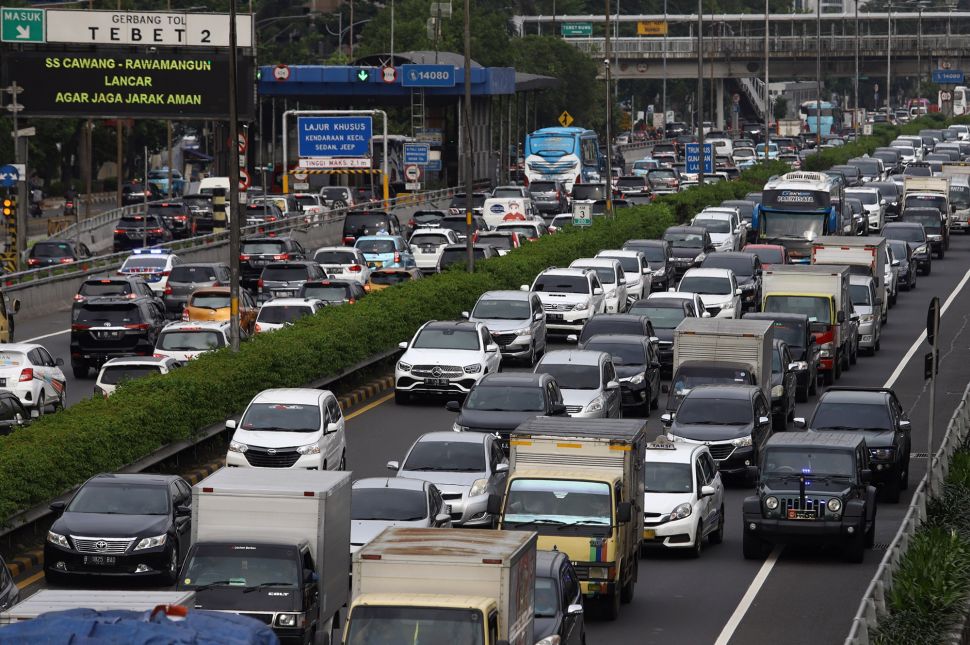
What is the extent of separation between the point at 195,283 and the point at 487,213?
2379 cm

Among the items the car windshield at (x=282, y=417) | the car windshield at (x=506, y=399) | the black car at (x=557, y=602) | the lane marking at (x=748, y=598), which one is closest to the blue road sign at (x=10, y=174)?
the car windshield at (x=506, y=399)

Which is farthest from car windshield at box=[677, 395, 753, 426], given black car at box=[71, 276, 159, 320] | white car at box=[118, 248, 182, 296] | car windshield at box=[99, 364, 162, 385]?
white car at box=[118, 248, 182, 296]

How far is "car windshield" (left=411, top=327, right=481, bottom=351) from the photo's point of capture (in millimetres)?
36531

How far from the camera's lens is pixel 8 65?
59.7 metres

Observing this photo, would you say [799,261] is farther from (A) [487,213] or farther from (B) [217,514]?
(B) [217,514]

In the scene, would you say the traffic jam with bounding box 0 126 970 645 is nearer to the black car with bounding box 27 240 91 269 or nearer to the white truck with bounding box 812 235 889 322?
the white truck with bounding box 812 235 889 322

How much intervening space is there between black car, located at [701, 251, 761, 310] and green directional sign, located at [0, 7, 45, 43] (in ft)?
74.6

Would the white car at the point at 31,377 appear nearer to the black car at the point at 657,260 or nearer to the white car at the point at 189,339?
the white car at the point at 189,339

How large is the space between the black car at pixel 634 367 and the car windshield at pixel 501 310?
4.17 m

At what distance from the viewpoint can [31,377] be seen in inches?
1323

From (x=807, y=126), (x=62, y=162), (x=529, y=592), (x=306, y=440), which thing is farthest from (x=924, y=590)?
(x=807, y=126)

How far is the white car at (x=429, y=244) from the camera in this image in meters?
58.0

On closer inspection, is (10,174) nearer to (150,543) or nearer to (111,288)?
(111,288)

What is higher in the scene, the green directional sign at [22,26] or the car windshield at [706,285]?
the green directional sign at [22,26]
